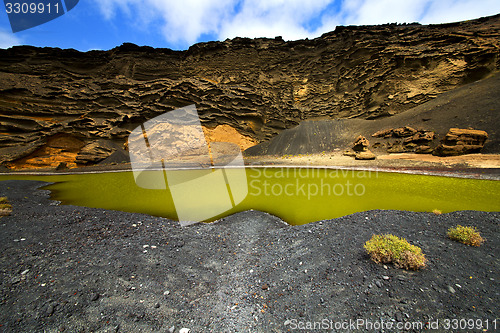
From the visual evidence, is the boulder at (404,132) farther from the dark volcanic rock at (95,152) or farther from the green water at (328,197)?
the dark volcanic rock at (95,152)

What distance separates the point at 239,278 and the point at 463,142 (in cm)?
2696

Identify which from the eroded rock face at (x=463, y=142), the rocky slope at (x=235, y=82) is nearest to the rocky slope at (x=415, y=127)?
the eroded rock face at (x=463, y=142)

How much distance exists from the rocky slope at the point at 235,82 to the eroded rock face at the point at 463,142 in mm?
14295

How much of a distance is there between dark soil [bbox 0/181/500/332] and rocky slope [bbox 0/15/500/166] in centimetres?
3107

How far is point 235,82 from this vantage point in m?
39.5

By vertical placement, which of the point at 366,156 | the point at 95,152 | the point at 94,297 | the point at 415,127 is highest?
the point at 95,152

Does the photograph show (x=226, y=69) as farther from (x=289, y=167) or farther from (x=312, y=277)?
(x=312, y=277)

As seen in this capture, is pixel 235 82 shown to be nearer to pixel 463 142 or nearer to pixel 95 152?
pixel 95 152

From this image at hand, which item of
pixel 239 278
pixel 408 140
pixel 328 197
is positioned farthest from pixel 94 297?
pixel 408 140

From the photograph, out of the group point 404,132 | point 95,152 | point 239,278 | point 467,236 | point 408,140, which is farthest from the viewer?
point 95,152

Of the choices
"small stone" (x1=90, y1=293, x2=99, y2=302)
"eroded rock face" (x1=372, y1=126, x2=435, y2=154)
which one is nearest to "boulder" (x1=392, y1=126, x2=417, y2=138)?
"eroded rock face" (x1=372, y1=126, x2=435, y2=154)

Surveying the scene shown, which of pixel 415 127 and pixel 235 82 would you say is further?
pixel 235 82

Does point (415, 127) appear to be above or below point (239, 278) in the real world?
above

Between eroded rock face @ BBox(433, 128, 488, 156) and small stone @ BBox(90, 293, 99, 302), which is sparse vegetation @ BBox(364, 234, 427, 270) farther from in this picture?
eroded rock face @ BBox(433, 128, 488, 156)
